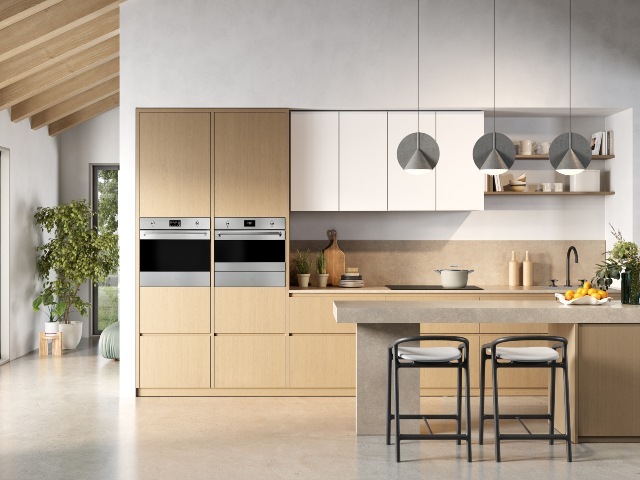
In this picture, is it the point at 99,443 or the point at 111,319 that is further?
the point at 111,319

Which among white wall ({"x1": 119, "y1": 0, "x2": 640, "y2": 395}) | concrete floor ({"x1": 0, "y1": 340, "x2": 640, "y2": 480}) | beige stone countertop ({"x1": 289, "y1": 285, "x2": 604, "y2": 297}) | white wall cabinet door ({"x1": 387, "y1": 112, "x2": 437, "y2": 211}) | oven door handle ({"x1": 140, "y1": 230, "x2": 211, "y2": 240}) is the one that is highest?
white wall ({"x1": 119, "y1": 0, "x2": 640, "y2": 395})

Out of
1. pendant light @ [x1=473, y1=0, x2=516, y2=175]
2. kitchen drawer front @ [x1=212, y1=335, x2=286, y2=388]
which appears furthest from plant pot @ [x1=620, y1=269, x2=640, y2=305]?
kitchen drawer front @ [x1=212, y1=335, x2=286, y2=388]

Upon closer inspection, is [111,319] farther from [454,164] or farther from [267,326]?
[454,164]

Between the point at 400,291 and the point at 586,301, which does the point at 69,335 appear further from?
the point at 586,301

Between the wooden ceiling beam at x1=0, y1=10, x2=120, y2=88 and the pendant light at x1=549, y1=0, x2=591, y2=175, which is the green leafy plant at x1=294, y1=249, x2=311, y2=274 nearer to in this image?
the pendant light at x1=549, y1=0, x2=591, y2=175

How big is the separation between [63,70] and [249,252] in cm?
310

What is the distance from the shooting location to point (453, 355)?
4984 mm

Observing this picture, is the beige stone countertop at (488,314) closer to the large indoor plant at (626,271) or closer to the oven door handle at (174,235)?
the large indoor plant at (626,271)

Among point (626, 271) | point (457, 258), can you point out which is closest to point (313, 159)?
point (457, 258)

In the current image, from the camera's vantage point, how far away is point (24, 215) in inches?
368

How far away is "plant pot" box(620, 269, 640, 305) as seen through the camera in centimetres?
561

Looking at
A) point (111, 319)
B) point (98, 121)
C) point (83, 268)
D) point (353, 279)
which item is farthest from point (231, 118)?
point (111, 319)

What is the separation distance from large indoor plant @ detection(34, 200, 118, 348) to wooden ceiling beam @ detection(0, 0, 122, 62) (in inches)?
122

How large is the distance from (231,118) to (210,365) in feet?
7.07
